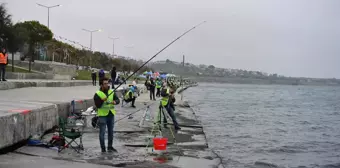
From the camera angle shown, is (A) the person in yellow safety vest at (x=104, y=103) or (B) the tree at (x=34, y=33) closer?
(A) the person in yellow safety vest at (x=104, y=103)

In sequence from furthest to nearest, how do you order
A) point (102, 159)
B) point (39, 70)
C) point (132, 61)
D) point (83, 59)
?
point (132, 61), point (83, 59), point (39, 70), point (102, 159)

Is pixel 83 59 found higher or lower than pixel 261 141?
higher

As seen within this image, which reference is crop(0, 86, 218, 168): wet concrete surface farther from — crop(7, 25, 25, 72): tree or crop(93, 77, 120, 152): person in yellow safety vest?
crop(7, 25, 25, 72): tree

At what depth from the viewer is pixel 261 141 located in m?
20.1

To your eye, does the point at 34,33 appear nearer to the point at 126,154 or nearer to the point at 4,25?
the point at 4,25

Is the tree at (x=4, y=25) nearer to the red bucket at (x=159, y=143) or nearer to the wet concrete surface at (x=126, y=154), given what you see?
the wet concrete surface at (x=126, y=154)

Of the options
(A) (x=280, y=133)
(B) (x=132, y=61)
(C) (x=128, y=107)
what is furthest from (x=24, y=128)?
(B) (x=132, y=61)

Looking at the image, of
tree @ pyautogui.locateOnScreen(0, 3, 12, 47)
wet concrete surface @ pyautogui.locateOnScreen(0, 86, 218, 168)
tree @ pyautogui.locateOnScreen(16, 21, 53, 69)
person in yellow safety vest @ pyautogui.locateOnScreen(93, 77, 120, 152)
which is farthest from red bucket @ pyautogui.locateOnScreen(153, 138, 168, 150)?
tree @ pyautogui.locateOnScreen(16, 21, 53, 69)

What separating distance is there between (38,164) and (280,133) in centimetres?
1787

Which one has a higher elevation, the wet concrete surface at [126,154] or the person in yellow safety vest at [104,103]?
the person in yellow safety vest at [104,103]

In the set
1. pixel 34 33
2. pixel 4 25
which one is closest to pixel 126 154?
pixel 4 25

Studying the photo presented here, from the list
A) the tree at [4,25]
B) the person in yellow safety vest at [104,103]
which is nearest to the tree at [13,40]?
the tree at [4,25]

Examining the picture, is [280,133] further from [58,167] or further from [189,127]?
[58,167]

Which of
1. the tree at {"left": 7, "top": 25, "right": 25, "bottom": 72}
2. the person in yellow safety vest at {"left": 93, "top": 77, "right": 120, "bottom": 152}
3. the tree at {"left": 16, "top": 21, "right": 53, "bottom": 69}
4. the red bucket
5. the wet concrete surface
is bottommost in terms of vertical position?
the wet concrete surface
